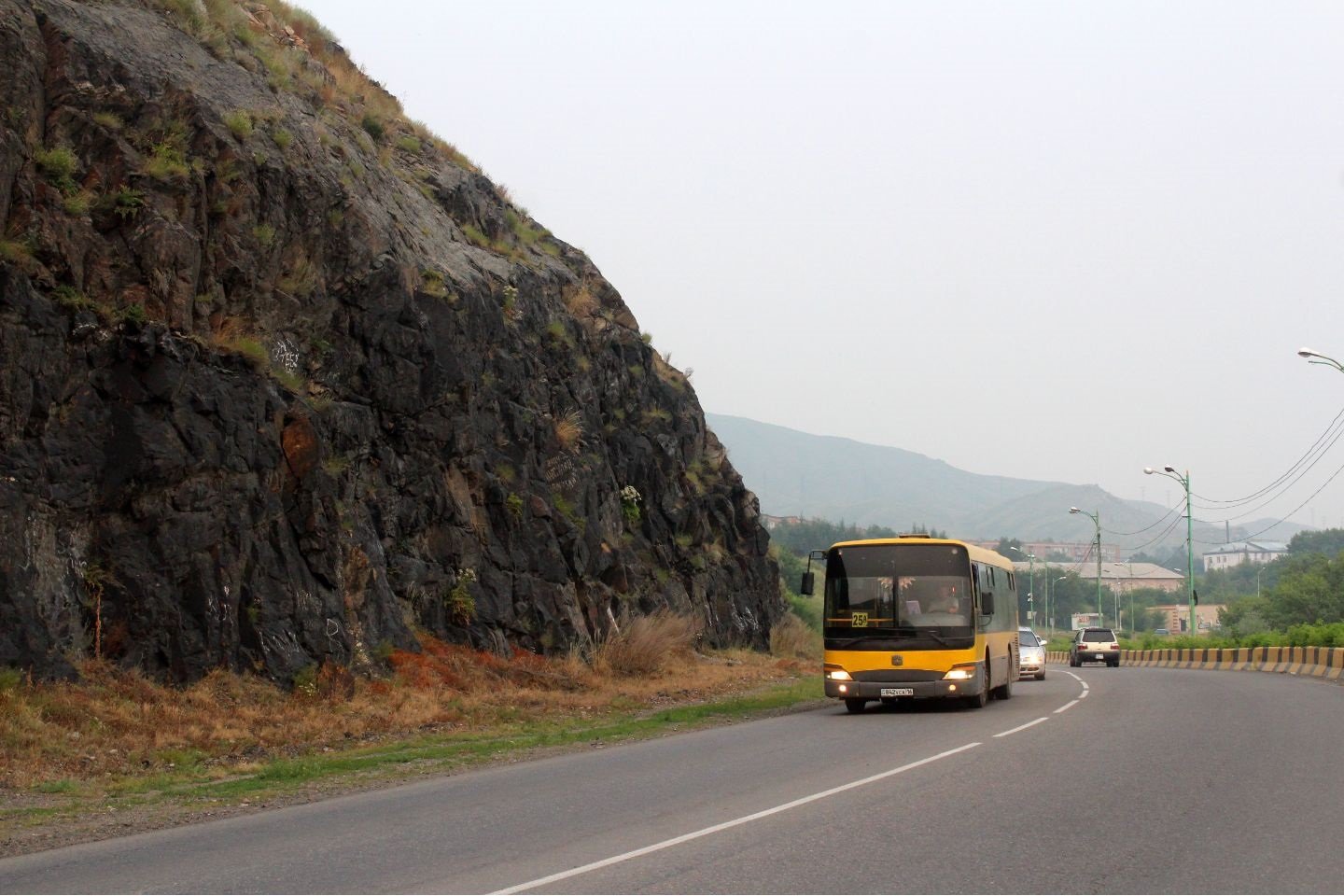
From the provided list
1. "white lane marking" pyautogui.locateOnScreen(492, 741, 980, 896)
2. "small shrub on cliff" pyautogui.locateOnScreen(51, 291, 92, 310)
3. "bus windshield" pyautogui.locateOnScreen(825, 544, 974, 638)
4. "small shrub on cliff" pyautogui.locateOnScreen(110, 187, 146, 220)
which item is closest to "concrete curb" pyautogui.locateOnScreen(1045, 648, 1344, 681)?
"bus windshield" pyautogui.locateOnScreen(825, 544, 974, 638)

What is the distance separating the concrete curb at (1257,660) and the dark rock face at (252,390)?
18.6 m

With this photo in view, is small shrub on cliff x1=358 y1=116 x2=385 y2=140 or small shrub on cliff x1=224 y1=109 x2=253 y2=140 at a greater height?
small shrub on cliff x1=358 y1=116 x2=385 y2=140

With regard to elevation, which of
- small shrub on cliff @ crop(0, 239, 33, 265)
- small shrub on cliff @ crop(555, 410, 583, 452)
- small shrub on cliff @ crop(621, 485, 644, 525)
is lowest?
small shrub on cliff @ crop(621, 485, 644, 525)

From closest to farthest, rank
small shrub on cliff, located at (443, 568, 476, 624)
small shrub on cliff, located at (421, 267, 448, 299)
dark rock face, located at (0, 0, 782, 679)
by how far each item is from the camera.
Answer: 1. dark rock face, located at (0, 0, 782, 679)
2. small shrub on cliff, located at (443, 568, 476, 624)
3. small shrub on cliff, located at (421, 267, 448, 299)

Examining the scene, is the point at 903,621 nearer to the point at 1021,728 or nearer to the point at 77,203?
the point at 1021,728

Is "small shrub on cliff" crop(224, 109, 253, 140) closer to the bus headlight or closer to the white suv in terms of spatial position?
the bus headlight

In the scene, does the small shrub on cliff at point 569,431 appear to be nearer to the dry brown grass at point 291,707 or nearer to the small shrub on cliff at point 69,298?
the dry brown grass at point 291,707

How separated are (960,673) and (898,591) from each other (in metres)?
1.70

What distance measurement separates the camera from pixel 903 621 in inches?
883

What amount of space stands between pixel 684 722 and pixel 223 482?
8083 mm

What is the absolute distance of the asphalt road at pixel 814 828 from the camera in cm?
812

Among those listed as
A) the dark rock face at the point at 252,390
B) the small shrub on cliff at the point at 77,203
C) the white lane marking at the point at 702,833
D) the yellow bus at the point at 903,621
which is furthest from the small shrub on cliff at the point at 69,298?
the white lane marking at the point at 702,833

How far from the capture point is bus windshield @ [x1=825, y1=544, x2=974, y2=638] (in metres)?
22.4

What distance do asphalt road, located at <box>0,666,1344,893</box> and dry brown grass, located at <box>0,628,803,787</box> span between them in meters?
3.53
